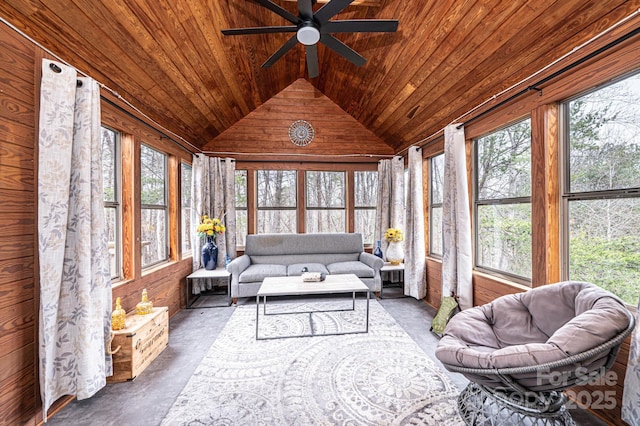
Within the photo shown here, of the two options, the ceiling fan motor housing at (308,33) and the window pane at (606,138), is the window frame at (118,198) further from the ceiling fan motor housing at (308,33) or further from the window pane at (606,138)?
the window pane at (606,138)

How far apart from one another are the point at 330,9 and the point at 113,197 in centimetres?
253

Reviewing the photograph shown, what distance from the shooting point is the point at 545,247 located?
6.45ft

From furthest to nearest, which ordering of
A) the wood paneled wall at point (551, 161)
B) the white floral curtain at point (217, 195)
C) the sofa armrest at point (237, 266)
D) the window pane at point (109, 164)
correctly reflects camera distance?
the white floral curtain at point (217, 195), the sofa armrest at point (237, 266), the window pane at point (109, 164), the wood paneled wall at point (551, 161)

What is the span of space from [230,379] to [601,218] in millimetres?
2846

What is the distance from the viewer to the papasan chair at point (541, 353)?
1.17 m

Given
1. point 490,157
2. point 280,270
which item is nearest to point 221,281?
point 280,270

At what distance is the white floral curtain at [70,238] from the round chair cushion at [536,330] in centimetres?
225

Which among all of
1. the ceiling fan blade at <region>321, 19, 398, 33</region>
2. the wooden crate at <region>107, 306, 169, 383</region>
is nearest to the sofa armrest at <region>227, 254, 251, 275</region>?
the wooden crate at <region>107, 306, 169, 383</region>

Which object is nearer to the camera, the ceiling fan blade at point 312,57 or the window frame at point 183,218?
the ceiling fan blade at point 312,57

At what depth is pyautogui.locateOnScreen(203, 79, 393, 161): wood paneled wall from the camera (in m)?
4.51

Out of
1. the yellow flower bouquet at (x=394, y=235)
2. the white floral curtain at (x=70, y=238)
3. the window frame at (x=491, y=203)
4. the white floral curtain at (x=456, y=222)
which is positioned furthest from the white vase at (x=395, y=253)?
the white floral curtain at (x=70, y=238)

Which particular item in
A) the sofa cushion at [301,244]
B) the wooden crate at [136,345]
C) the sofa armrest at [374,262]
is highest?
the sofa cushion at [301,244]

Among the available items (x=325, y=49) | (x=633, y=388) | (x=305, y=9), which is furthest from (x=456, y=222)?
(x=325, y=49)

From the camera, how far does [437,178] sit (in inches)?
147
